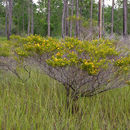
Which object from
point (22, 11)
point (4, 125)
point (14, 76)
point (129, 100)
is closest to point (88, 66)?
point (129, 100)

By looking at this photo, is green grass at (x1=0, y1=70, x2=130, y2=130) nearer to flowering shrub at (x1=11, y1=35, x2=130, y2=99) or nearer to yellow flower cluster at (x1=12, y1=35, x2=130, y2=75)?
flowering shrub at (x1=11, y1=35, x2=130, y2=99)

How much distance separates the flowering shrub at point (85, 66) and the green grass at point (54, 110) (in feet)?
1.03

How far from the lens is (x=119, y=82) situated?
4.87 meters

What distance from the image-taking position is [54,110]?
4.20m

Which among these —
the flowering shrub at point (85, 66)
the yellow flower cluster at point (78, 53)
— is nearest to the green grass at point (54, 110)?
the flowering shrub at point (85, 66)

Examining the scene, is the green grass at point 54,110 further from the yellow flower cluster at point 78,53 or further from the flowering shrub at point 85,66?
the yellow flower cluster at point 78,53

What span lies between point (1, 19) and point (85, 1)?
24306 mm

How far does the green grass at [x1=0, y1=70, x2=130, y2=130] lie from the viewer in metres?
3.42

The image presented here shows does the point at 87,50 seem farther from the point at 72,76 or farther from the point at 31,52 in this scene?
the point at 31,52

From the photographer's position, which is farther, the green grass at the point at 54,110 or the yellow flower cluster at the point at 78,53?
the yellow flower cluster at the point at 78,53

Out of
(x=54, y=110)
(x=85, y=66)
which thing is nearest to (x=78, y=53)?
(x=85, y=66)

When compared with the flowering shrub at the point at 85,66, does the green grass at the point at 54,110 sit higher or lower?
lower

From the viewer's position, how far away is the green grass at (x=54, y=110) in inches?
135

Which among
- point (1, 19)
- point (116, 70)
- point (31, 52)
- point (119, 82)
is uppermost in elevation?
point (1, 19)
